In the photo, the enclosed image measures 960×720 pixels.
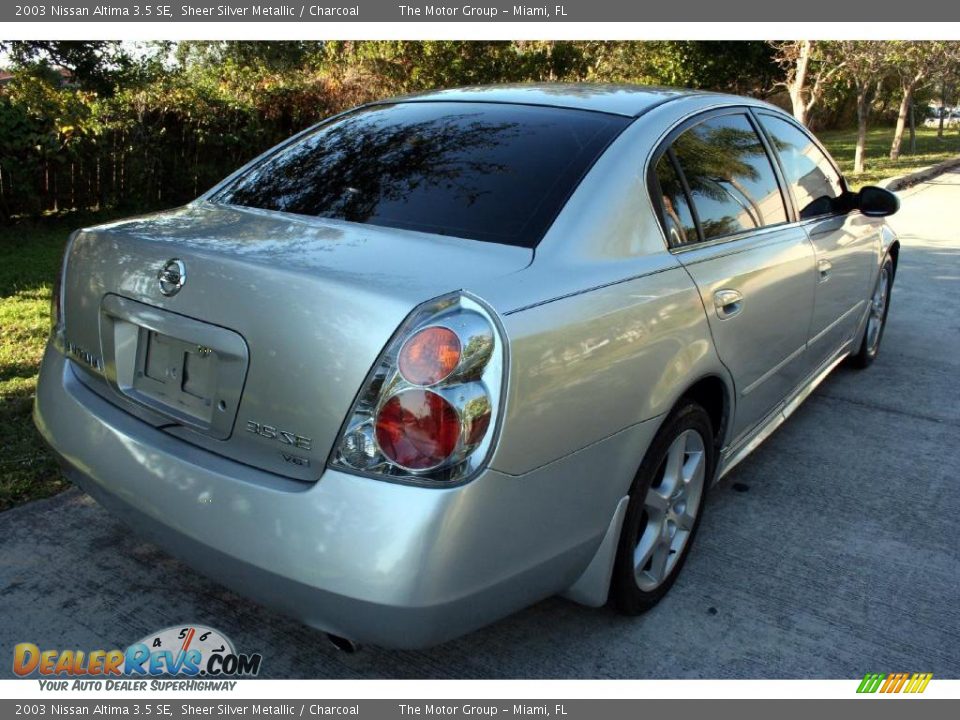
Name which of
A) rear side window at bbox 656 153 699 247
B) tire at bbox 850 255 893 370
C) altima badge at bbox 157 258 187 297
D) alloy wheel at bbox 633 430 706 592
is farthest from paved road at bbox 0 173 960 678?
tire at bbox 850 255 893 370

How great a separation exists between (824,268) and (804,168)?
51cm

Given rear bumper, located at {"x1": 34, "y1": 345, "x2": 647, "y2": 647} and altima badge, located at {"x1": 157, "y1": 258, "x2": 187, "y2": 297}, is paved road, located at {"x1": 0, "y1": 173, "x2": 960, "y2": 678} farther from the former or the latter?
altima badge, located at {"x1": 157, "y1": 258, "x2": 187, "y2": 297}

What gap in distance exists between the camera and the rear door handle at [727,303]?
284 centimetres

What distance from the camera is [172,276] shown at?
224 centimetres

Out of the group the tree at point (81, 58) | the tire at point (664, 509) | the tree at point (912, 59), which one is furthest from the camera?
the tree at point (81, 58)

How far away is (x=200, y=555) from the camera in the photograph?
6.99 feet

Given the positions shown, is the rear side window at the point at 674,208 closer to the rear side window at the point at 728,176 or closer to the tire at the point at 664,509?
the rear side window at the point at 728,176

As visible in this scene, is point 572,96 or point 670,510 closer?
point 670,510

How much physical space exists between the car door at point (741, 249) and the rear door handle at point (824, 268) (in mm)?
100

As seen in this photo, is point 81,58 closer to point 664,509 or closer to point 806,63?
point 806,63

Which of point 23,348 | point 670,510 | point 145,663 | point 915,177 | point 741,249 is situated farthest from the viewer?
point 915,177

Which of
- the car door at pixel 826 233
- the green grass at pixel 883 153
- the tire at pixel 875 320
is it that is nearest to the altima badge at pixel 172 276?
the car door at pixel 826 233

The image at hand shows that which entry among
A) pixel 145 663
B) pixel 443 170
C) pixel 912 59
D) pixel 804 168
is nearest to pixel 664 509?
pixel 443 170
